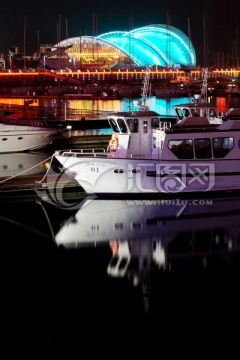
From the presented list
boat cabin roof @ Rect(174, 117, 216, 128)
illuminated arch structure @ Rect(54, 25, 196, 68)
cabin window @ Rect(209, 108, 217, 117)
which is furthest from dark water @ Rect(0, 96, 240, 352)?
illuminated arch structure @ Rect(54, 25, 196, 68)

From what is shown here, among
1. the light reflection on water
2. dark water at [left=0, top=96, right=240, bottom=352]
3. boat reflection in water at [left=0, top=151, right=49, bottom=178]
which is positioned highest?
the light reflection on water

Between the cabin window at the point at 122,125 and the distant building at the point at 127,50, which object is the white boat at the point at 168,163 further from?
the distant building at the point at 127,50

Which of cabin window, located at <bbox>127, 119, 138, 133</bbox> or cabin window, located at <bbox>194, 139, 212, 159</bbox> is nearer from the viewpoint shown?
cabin window, located at <bbox>194, 139, 212, 159</bbox>

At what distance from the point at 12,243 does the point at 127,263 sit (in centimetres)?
318

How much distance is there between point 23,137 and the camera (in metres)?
31.7

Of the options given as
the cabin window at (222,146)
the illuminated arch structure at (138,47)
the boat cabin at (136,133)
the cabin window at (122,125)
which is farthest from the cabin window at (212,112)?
the illuminated arch structure at (138,47)

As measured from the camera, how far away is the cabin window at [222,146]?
746 inches

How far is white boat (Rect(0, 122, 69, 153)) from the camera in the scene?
31180 mm

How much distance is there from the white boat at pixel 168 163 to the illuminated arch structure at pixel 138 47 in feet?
296

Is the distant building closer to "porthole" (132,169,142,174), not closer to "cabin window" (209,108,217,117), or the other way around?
"cabin window" (209,108,217,117)

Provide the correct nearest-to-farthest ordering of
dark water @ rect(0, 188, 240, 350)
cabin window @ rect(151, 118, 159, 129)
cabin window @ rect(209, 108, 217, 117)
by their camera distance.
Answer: dark water @ rect(0, 188, 240, 350)
cabin window @ rect(151, 118, 159, 129)
cabin window @ rect(209, 108, 217, 117)

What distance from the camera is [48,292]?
1232 centimetres

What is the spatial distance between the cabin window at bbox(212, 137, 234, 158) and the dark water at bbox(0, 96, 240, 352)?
1276 mm

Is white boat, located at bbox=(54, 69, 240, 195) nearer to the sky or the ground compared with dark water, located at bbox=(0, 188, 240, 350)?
nearer to the sky
